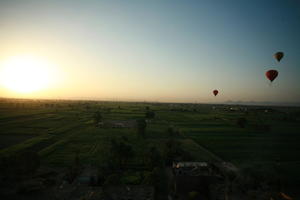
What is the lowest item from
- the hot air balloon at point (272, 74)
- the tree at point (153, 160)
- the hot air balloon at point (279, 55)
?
the tree at point (153, 160)

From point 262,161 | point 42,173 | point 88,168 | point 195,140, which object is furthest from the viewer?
point 195,140

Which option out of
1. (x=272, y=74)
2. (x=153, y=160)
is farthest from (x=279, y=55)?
(x=153, y=160)

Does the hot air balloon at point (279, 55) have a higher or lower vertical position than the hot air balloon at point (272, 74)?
higher

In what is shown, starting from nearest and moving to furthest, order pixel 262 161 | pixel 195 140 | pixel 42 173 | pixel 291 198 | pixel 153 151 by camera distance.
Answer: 1. pixel 291 198
2. pixel 42 173
3. pixel 153 151
4. pixel 262 161
5. pixel 195 140

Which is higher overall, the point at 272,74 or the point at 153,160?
the point at 272,74

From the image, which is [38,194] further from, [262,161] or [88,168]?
[262,161]

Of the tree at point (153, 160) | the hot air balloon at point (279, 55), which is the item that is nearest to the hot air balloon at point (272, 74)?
the hot air balloon at point (279, 55)

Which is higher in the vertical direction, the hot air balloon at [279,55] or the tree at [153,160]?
the hot air balloon at [279,55]

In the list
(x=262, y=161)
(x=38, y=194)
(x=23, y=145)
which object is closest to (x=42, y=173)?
(x=38, y=194)

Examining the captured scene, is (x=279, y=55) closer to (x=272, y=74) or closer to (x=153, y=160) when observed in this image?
(x=272, y=74)

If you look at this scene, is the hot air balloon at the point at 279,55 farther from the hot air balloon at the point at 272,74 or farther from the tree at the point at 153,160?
the tree at the point at 153,160

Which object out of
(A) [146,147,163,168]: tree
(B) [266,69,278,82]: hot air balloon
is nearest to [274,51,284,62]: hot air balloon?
(B) [266,69,278,82]: hot air balloon
